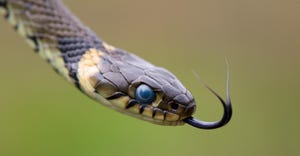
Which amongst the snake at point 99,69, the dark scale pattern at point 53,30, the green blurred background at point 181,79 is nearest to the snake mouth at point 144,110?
the snake at point 99,69

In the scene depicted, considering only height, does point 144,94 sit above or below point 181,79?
below

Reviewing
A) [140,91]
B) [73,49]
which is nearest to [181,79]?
[73,49]

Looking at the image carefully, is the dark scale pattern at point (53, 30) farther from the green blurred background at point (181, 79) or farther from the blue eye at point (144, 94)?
the green blurred background at point (181, 79)

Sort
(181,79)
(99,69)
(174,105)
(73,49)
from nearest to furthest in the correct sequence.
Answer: (174,105)
(99,69)
(73,49)
(181,79)

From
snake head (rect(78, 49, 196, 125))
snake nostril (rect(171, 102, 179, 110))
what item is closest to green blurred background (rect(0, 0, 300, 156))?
snake head (rect(78, 49, 196, 125))

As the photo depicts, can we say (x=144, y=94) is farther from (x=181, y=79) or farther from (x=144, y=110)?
(x=181, y=79)

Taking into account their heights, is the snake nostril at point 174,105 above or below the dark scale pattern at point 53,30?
below

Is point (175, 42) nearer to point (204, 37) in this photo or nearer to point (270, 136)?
point (204, 37)
